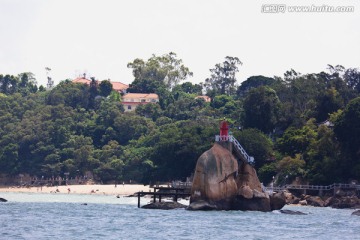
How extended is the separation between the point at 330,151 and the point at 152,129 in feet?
234

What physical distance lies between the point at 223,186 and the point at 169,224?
39.0 feet

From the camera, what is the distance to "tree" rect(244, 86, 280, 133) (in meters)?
135

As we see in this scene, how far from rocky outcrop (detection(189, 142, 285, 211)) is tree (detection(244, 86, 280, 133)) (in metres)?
47.8

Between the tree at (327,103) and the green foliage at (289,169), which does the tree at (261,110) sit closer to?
the tree at (327,103)

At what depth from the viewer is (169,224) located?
243ft

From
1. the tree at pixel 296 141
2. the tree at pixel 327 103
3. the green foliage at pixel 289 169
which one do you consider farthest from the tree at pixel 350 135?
the tree at pixel 327 103

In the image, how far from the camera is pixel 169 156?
125938mm

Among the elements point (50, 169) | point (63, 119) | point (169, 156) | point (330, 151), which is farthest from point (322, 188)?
point (63, 119)

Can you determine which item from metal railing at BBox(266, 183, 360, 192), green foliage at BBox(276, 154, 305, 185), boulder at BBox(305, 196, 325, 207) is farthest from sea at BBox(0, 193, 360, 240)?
A: green foliage at BBox(276, 154, 305, 185)

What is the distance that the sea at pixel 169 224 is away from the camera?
2628 inches

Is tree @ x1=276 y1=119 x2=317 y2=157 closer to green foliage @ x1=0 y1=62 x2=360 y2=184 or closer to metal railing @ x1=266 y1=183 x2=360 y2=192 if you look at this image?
green foliage @ x1=0 y1=62 x2=360 y2=184

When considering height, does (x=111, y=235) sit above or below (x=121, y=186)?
below

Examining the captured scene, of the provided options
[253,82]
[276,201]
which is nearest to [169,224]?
[276,201]

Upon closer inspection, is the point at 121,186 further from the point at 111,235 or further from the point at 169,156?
the point at 111,235
